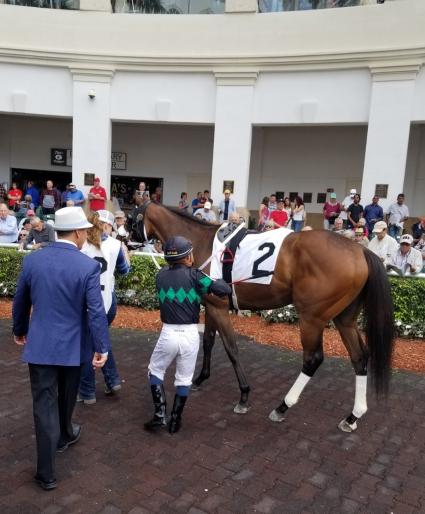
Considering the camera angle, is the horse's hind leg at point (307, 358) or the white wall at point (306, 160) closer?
the horse's hind leg at point (307, 358)

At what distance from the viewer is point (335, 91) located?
13.2 m

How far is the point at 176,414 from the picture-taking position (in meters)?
3.88

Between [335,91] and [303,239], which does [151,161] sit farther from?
[303,239]

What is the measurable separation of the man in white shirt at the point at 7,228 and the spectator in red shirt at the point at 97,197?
381cm

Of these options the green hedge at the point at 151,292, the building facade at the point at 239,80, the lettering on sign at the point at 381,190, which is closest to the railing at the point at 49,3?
the building facade at the point at 239,80

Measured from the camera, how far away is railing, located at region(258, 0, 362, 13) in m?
13.7

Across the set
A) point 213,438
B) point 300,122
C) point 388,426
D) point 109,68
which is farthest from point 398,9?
point 213,438

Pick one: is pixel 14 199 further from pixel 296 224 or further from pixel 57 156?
pixel 296 224

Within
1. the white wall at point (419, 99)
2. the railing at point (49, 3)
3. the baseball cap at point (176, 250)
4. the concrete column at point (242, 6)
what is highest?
the railing at point (49, 3)

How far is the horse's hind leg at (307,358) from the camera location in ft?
13.8

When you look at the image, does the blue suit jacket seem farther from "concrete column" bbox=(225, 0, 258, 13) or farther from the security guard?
"concrete column" bbox=(225, 0, 258, 13)

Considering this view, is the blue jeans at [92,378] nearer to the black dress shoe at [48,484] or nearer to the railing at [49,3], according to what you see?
the black dress shoe at [48,484]

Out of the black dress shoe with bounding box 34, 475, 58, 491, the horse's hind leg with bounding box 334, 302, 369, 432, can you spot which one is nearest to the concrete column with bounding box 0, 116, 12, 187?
the horse's hind leg with bounding box 334, 302, 369, 432

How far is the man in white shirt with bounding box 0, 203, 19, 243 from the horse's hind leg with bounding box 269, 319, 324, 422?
25.4ft
